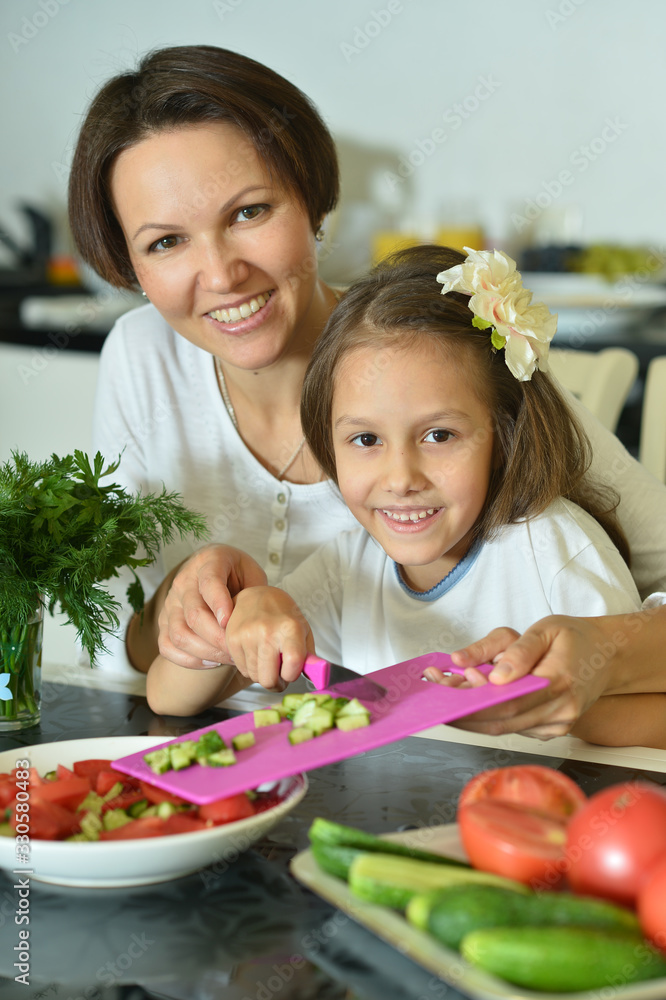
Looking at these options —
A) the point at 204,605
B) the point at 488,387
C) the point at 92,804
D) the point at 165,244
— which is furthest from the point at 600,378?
the point at 92,804

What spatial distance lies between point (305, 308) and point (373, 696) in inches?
31.7

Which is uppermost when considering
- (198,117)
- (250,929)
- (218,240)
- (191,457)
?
(198,117)

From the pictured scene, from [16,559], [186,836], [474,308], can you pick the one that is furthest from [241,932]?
[474,308]

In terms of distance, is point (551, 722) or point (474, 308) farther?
point (474, 308)

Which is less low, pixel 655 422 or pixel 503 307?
pixel 503 307

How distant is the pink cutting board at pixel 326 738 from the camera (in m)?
0.75

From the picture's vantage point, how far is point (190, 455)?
1691 mm

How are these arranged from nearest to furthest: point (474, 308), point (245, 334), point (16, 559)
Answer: point (16, 559), point (474, 308), point (245, 334)

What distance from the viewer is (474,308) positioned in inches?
46.2

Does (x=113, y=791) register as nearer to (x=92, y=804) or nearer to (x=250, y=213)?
(x=92, y=804)

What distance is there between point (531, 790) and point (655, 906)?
170 mm

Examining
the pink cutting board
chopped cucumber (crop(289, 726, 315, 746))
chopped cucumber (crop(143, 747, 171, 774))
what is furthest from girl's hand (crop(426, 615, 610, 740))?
chopped cucumber (crop(143, 747, 171, 774))

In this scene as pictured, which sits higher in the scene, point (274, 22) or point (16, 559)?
point (274, 22)

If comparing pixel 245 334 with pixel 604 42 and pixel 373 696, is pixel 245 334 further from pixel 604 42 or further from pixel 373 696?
pixel 604 42
